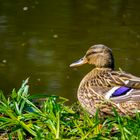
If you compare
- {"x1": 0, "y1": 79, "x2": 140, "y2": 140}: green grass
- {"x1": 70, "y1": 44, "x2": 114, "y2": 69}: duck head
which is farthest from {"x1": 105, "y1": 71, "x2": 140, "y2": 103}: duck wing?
{"x1": 70, "y1": 44, "x2": 114, "y2": 69}: duck head

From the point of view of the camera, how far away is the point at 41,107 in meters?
6.32

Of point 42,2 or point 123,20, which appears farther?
point 42,2

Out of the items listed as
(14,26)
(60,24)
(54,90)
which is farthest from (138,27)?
(54,90)

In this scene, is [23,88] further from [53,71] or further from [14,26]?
[14,26]

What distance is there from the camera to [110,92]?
6.08 meters

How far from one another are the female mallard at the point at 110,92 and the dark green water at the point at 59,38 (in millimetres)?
2891

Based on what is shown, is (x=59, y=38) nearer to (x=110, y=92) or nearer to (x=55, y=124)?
(x=110, y=92)

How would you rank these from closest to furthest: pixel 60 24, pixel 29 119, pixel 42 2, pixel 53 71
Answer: pixel 29 119
pixel 53 71
pixel 60 24
pixel 42 2

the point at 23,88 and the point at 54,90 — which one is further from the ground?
the point at 23,88

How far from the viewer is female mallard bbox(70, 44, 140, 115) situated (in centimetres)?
598

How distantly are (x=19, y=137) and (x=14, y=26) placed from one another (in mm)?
7238

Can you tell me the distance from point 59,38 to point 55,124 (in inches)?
250

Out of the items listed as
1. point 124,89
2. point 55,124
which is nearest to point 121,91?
point 124,89

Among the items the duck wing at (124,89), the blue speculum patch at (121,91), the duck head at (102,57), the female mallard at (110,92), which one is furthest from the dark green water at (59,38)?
the blue speculum patch at (121,91)
